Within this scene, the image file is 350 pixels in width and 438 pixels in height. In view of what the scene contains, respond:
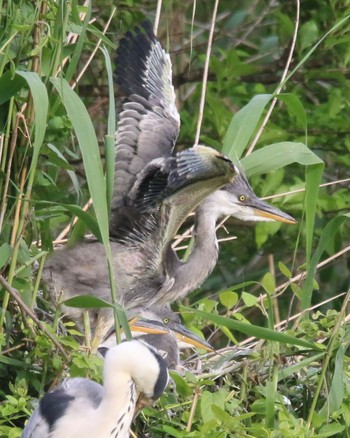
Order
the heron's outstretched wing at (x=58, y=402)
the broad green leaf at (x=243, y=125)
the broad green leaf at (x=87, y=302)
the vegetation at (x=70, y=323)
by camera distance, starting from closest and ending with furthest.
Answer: the heron's outstretched wing at (x=58, y=402) → the broad green leaf at (x=87, y=302) → the vegetation at (x=70, y=323) → the broad green leaf at (x=243, y=125)

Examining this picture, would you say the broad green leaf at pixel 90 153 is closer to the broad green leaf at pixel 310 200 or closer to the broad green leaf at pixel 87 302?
the broad green leaf at pixel 87 302

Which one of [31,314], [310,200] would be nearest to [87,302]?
[31,314]

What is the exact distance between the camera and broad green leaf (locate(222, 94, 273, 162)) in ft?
13.4

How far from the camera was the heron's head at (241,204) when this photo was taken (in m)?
5.12

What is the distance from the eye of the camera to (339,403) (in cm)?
374

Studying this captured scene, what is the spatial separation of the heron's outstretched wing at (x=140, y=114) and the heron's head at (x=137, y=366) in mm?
1278

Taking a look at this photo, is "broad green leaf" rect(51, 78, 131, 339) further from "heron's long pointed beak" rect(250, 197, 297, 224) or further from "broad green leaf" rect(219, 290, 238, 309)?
"heron's long pointed beak" rect(250, 197, 297, 224)

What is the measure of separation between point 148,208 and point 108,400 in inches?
53.2

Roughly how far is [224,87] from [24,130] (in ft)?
7.73

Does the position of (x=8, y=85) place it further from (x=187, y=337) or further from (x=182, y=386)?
(x=187, y=337)

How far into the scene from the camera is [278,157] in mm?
4211

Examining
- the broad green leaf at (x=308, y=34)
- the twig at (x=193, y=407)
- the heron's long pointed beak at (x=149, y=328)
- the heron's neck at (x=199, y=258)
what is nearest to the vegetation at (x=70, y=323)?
the twig at (x=193, y=407)

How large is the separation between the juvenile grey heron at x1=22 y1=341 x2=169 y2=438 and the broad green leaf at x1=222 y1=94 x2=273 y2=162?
94 cm

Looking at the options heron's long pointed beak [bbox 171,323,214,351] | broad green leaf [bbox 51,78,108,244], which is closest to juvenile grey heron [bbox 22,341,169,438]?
broad green leaf [bbox 51,78,108,244]
